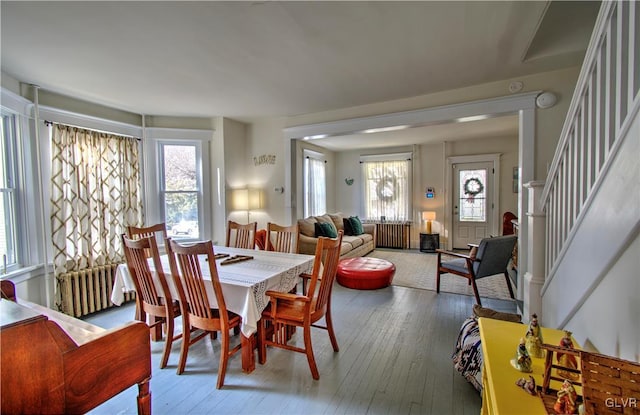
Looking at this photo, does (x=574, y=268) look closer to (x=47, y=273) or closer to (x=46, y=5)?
(x=46, y=5)

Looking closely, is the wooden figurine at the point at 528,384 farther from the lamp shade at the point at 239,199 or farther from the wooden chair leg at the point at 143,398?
the lamp shade at the point at 239,199

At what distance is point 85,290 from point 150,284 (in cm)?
164

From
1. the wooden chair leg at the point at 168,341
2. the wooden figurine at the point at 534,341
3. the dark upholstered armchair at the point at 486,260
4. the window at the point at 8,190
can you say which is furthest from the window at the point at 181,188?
the wooden figurine at the point at 534,341

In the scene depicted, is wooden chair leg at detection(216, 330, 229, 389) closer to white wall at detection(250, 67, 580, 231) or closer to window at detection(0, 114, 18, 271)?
window at detection(0, 114, 18, 271)

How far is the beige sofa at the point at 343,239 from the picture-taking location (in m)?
4.83

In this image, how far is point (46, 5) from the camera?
5.70ft

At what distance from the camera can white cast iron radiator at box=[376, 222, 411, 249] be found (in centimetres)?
708

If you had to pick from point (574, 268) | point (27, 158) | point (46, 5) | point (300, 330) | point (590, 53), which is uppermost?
point (46, 5)

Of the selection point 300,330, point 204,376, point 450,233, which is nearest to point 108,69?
point 204,376

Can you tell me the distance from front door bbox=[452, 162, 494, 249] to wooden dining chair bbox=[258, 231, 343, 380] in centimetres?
541

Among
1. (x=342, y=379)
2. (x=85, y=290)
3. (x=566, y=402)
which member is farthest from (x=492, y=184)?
(x=85, y=290)

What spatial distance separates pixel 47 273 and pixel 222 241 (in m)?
2.01

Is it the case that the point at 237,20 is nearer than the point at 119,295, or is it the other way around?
the point at 237,20

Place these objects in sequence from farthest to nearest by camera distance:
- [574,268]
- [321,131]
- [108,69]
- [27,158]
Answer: [321,131] < [27,158] < [108,69] < [574,268]
